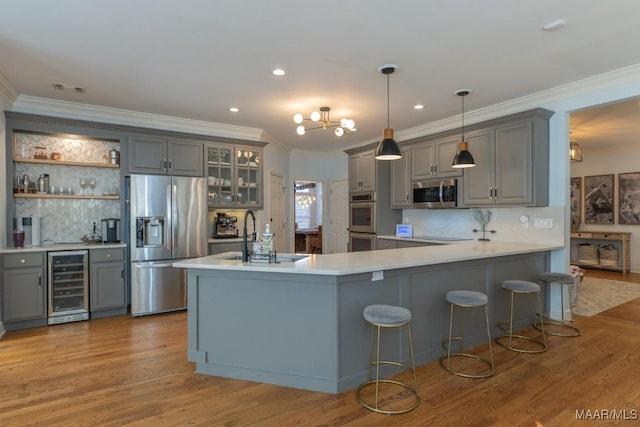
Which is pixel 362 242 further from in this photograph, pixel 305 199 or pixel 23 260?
pixel 305 199

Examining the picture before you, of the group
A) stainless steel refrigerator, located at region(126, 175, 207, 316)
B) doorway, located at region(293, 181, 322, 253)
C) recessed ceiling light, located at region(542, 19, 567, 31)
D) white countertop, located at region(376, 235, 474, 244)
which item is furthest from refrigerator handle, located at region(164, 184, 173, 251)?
doorway, located at region(293, 181, 322, 253)

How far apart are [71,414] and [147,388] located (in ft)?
1.53

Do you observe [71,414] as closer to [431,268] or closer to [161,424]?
[161,424]

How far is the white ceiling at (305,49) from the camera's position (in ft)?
7.98

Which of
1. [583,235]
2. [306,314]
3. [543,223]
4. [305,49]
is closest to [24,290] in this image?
[306,314]

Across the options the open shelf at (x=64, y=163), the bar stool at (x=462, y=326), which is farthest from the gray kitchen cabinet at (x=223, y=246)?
the bar stool at (x=462, y=326)

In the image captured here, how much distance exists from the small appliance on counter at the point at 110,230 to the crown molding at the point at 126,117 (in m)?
1.32

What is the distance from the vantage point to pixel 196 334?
9.51 feet

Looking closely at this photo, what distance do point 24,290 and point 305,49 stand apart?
3.98m

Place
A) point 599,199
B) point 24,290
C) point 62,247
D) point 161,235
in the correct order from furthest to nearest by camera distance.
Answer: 1. point 599,199
2. point 161,235
3. point 62,247
4. point 24,290

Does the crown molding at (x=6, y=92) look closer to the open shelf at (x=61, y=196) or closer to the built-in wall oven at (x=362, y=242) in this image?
the open shelf at (x=61, y=196)

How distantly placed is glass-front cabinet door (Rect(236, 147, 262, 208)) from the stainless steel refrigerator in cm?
83

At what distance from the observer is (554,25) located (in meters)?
2.62

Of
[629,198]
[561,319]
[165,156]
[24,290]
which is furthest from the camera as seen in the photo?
[629,198]
